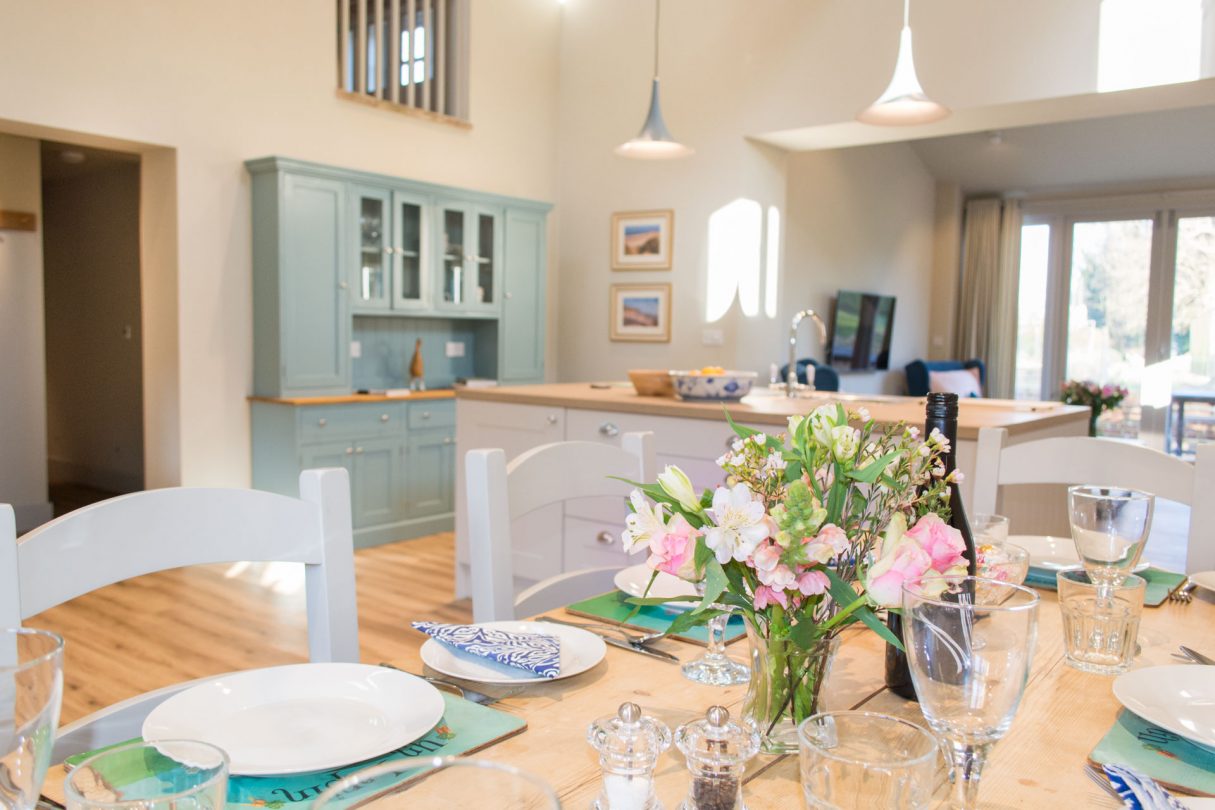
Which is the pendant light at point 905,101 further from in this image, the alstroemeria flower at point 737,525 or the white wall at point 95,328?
the white wall at point 95,328

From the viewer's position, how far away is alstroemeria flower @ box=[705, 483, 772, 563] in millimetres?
725

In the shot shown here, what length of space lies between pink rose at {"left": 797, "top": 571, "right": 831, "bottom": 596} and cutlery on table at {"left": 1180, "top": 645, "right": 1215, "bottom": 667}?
0.58 meters

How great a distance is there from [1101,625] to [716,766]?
1.97 ft

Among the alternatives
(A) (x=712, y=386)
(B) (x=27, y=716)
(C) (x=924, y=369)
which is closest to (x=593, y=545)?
(A) (x=712, y=386)

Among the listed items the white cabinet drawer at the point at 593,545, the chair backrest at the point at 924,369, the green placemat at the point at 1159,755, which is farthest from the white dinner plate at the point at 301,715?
the chair backrest at the point at 924,369

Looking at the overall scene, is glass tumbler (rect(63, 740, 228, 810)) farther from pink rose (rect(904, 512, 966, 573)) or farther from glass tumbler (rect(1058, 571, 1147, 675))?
glass tumbler (rect(1058, 571, 1147, 675))

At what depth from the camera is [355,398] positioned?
4820 mm

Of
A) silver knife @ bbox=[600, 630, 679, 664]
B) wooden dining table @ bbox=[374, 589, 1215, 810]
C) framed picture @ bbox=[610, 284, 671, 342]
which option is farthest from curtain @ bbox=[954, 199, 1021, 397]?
silver knife @ bbox=[600, 630, 679, 664]

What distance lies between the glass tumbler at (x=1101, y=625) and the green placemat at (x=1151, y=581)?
12.3 inches

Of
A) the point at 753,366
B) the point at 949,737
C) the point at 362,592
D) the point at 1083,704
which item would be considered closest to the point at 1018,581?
the point at 1083,704

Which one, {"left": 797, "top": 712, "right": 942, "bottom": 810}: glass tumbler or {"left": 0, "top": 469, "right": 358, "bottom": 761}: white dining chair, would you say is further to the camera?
{"left": 0, "top": 469, "right": 358, "bottom": 761}: white dining chair

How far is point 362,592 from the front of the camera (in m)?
4.04

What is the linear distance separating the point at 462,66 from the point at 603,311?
177 cm

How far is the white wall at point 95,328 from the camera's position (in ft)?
20.5
